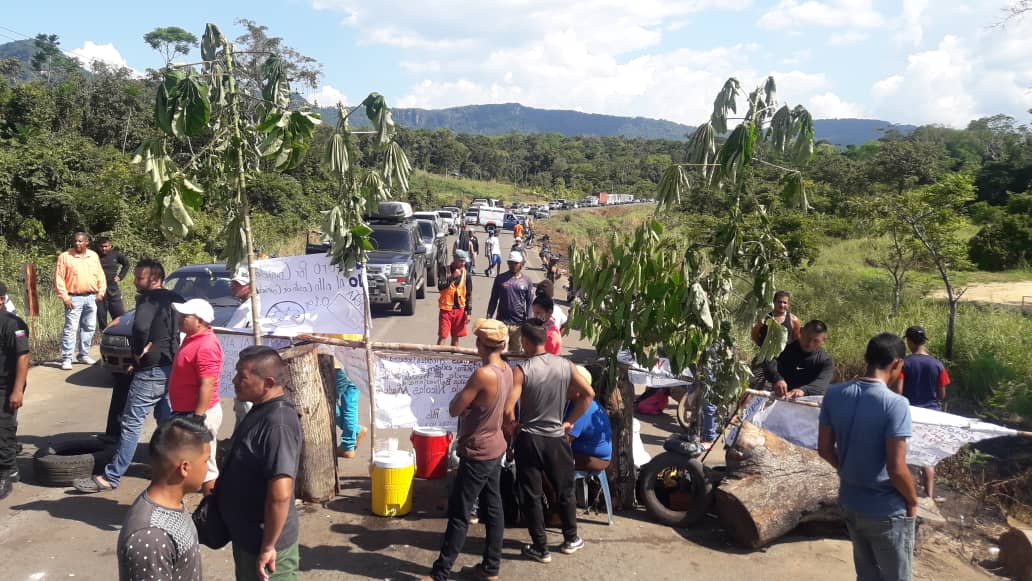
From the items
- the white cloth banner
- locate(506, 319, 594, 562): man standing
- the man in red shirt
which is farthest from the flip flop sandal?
the white cloth banner

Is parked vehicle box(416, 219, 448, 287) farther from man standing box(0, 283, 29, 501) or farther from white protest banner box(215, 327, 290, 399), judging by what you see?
man standing box(0, 283, 29, 501)

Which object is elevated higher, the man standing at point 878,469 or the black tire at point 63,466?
the man standing at point 878,469

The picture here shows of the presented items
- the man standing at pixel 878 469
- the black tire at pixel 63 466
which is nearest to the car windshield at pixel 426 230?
the black tire at pixel 63 466

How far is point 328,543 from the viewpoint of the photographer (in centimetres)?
542

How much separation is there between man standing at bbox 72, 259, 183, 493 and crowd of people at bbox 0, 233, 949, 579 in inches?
0.5

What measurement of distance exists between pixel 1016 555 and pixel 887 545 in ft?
8.17

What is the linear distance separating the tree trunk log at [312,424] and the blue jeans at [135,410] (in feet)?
3.72

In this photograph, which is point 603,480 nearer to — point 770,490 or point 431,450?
point 770,490

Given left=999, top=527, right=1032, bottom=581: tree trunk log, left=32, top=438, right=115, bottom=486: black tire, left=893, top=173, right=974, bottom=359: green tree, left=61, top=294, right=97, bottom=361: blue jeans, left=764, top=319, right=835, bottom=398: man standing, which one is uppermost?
left=893, top=173, right=974, bottom=359: green tree

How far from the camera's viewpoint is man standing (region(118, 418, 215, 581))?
2605mm

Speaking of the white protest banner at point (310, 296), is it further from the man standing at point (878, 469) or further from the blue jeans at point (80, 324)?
the blue jeans at point (80, 324)

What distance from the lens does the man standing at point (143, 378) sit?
6.06m

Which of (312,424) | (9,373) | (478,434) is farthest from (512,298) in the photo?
(9,373)

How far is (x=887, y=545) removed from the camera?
3877 millimetres
